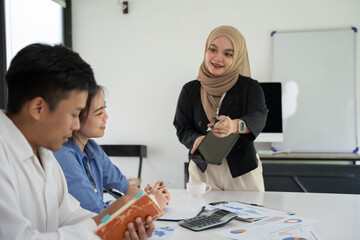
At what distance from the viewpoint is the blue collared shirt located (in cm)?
113

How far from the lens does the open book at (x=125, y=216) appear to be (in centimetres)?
79

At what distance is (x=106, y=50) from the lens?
4137mm

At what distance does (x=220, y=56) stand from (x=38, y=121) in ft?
3.97

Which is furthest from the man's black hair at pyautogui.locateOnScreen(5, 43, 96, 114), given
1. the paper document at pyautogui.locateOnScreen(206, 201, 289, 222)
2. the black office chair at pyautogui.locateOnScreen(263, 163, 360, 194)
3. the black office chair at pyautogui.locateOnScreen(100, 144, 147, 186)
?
the black office chair at pyautogui.locateOnScreen(100, 144, 147, 186)

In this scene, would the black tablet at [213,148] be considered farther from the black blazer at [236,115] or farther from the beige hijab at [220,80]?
the beige hijab at [220,80]

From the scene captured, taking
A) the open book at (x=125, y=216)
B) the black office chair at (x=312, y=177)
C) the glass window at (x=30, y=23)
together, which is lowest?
the black office chair at (x=312, y=177)

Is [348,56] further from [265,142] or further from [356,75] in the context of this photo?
[265,142]

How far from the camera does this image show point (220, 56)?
1.84 metres

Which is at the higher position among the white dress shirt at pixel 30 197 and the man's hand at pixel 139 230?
the white dress shirt at pixel 30 197

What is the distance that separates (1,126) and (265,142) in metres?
3.25

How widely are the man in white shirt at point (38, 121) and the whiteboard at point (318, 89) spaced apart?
3064 mm

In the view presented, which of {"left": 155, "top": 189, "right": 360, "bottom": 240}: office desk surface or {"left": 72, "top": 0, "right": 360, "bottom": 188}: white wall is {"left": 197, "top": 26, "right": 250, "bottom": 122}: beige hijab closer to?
{"left": 155, "top": 189, "right": 360, "bottom": 240}: office desk surface

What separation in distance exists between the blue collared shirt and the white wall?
98.4 inches

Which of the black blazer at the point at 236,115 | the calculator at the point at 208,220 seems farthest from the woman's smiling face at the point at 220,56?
the calculator at the point at 208,220
